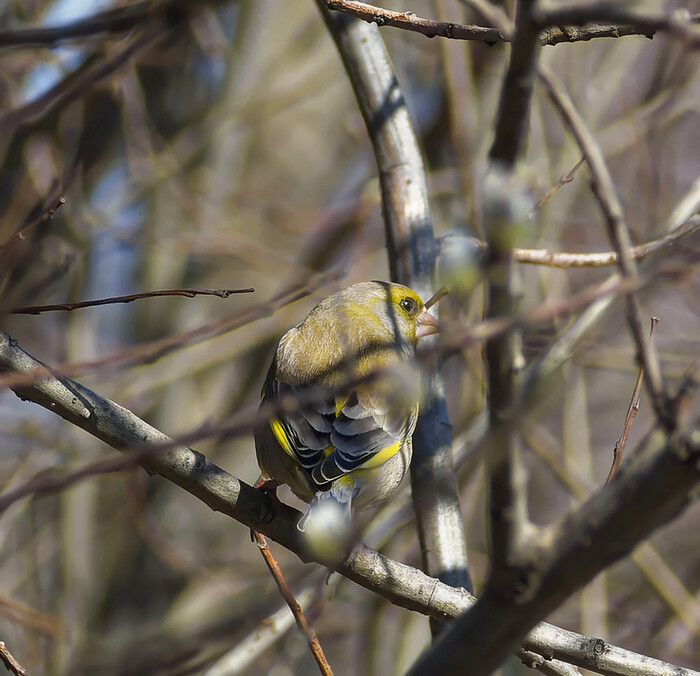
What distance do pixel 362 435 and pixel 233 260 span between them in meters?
4.23

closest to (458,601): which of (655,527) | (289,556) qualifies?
(655,527)

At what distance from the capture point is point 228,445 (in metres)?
7.07

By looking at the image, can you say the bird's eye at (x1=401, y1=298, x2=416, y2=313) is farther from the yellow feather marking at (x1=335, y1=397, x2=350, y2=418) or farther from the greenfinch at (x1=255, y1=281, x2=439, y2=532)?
the yellow feather marking at (x1=335, y1=397, x2=350, y2=418)

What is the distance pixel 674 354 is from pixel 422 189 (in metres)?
3.10

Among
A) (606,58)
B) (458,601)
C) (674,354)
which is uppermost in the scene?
(606,58)

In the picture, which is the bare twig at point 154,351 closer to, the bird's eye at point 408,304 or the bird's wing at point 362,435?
the bird's wing at point 362,435

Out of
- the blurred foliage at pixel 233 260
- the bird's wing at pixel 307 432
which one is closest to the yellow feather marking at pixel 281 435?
the bird's wing at pixel 307 432

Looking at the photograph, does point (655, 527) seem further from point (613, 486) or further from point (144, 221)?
point (144, 221)

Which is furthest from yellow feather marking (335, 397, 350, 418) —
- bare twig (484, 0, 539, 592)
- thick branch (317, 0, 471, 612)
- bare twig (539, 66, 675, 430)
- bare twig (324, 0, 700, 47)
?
bare twig (539, 66, 675, 430)

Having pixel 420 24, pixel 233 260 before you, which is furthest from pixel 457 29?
pixel 233 260

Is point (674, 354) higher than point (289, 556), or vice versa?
point (674, 354)

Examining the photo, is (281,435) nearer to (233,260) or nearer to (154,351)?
(154,351)

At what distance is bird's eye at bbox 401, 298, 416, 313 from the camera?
12.0ft

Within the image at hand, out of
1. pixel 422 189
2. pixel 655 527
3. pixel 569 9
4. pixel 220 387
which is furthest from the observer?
pixel 220 387
